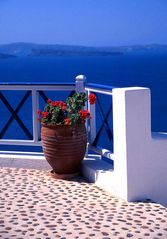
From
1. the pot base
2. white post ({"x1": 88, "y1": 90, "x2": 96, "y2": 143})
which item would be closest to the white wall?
the pot base

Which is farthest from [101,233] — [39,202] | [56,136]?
[56,136]

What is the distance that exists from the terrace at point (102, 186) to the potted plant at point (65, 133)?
173 mm

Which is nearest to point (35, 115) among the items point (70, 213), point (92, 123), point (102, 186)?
point (92, 123)

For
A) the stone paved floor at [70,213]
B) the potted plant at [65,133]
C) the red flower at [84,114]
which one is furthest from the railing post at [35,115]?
the red flower at [84,114]

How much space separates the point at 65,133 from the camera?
571cm

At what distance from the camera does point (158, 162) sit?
5.27 m

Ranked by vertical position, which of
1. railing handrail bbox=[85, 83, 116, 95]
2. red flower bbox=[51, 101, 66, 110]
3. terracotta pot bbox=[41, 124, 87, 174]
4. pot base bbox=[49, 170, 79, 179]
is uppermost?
railing handrail bbox=[85, 83, 116, 95]

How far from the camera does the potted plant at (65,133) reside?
5.72 m

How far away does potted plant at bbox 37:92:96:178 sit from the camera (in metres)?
5.72

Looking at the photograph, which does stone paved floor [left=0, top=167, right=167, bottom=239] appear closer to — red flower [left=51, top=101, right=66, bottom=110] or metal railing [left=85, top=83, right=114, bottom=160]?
metal railing [left=85, top=83, right=114, bottom=160]

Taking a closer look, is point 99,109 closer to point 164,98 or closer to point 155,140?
point 155,140

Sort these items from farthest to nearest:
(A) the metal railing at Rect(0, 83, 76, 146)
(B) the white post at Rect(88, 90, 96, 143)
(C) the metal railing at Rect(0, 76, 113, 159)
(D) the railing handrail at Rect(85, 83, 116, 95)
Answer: (A) the metal railing at Rect(0, 83, 76, 146) < (B) the white post at Rect(88, 90, 96, 143) < (C) the metal railing at Rect(0, 76, 113, 159) < (D) the railing handrail at Rect(85, 83, 116, 95)

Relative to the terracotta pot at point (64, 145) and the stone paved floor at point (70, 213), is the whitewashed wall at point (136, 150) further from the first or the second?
the terracotta pot at point (64, 145)

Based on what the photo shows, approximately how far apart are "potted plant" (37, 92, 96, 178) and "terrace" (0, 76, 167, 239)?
0.17 metres
